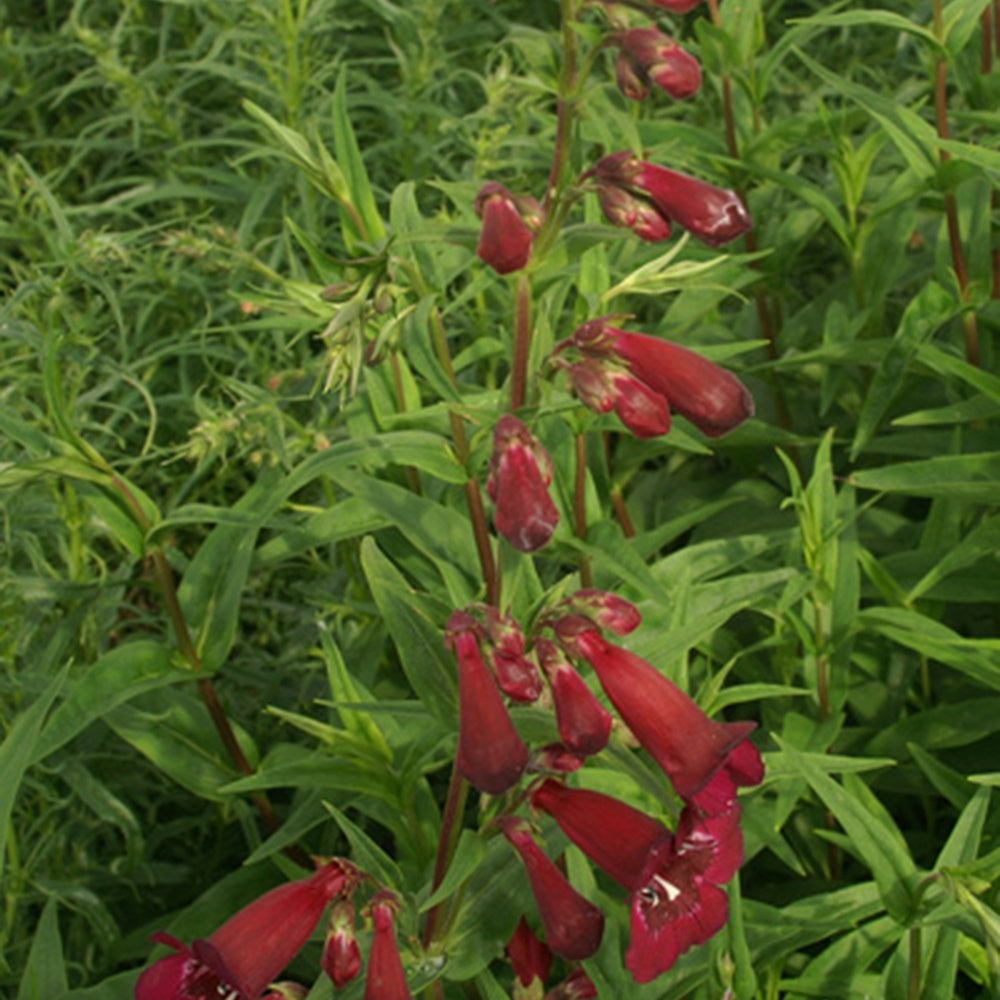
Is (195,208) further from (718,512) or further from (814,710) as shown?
(814,710)

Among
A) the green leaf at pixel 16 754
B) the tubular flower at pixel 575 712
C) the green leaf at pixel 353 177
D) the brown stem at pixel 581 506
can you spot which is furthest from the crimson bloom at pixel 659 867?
the green leaf at pixel 353 177

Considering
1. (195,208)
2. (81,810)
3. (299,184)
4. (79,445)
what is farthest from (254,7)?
(81,810)

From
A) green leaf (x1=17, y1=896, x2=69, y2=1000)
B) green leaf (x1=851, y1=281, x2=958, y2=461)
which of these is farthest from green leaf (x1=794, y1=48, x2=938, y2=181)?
green leaf (x1=17, y1=896, x2=69, y2=1000)

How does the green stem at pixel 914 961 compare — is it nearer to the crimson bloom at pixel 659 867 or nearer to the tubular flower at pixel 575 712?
the crimson bloom at pixel 659 867

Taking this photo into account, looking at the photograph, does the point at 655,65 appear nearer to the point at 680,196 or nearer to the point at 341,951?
the point at 680,196

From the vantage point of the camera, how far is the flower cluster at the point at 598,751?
1550 millimetres

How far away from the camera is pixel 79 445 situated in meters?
2.08

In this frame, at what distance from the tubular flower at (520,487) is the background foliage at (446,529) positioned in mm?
154

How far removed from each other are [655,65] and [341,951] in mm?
1032

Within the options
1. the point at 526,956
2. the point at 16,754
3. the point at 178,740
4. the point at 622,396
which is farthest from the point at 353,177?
the point at 526,956

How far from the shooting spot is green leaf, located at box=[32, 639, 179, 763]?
6.70ft

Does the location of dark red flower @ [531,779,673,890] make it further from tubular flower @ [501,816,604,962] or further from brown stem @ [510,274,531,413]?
brown stem @ [510,274,531,413]

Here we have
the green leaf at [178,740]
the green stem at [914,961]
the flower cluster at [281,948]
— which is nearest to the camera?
the flower cluster at [281,948]

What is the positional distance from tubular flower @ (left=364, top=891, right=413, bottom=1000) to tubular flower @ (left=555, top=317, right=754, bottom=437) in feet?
2.00
